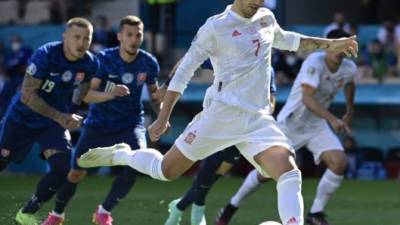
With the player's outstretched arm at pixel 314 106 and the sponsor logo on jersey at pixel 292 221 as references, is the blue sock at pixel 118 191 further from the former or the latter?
the sponsor logo on jersey at pixel 292 221

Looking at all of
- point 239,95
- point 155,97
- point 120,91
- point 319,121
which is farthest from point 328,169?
point 239,95

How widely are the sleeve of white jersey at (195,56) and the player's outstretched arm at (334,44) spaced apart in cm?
99

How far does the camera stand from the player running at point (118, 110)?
11.9 metres

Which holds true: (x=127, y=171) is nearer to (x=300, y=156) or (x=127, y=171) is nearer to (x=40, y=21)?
(x=300, y=156)

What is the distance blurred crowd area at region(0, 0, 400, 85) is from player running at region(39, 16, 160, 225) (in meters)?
8.64

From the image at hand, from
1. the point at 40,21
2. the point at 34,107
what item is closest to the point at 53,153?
the point at 34,107

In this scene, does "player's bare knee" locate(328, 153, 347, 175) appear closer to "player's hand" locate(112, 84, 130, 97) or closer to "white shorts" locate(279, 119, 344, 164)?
"white shorts" locate(279, 119, 344, 164)

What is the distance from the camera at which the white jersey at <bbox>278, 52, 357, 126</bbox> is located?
12898 millimetres

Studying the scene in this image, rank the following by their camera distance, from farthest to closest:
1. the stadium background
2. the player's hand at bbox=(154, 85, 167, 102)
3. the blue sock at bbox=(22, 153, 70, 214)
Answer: the stadium background, the player's hand at bbox=(154, 85, 167, 102), the blue sock at bbox=(22, 153, 70, 214)

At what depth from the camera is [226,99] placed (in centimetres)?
966

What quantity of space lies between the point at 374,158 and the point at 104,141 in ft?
34.7

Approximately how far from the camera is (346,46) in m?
9.95

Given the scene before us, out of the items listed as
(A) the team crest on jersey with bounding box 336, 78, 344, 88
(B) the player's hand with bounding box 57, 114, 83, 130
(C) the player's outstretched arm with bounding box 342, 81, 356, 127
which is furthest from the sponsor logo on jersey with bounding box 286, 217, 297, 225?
(C) the player's outstretched arm with bounding box 342, 81, 356, 127

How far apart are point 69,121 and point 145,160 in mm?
1011
